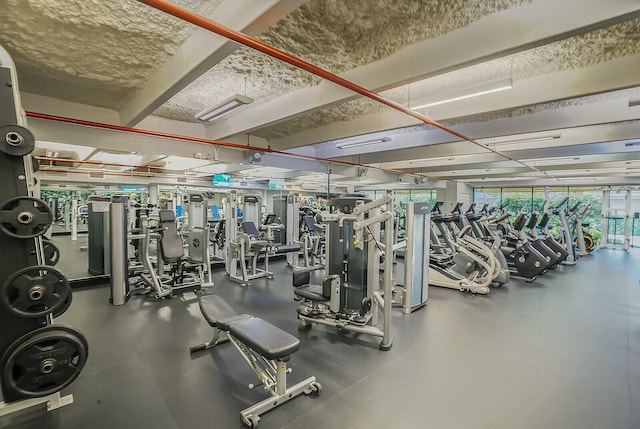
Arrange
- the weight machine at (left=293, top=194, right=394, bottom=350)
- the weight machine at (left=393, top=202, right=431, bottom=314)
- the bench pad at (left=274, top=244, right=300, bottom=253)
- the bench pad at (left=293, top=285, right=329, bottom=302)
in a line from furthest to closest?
the bench pad at (left=274, top=244, right=300, bottom=253) → the weight machine at (left=393, top=202, right=431, bottom=314) → the bench pad at (left=293, top=285, right=329, bottom=302) → the weight machine at (left=293, top=194, right=394, bottom=350)

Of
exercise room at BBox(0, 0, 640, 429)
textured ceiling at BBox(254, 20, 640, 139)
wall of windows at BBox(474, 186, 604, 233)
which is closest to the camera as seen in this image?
exercise room at BBox(0, 0, 640, 429)

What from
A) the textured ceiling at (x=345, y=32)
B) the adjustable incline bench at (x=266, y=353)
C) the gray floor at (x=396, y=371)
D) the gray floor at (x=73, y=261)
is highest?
the textured ceiling at (x=345, y=32)

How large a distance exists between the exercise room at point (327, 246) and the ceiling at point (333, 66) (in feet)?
0.06

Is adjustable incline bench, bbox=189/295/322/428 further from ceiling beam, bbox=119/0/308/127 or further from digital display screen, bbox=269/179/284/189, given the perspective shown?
digital display screen, bbox=269/179/284/189

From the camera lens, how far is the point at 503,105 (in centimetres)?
321

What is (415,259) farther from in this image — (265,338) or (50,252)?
(50,252)

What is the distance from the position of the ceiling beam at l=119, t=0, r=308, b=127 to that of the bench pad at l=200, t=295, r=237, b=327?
2088 millimetres

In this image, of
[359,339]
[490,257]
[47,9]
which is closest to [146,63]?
[47,9]

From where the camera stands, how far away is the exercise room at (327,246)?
1.86m

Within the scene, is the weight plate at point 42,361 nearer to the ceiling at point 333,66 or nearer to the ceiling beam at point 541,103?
the ceiling at point 333,66

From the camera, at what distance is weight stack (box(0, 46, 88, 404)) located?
1.73 meters

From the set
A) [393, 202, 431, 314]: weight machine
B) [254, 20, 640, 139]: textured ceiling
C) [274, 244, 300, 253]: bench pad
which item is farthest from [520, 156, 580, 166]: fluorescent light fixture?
[274, 244, 300, 253]: bench pad

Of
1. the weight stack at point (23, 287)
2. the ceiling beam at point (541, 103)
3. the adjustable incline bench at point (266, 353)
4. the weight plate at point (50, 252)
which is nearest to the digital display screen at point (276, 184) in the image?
the ceiling beam at point (541, 103)

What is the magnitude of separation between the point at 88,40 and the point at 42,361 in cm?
243
